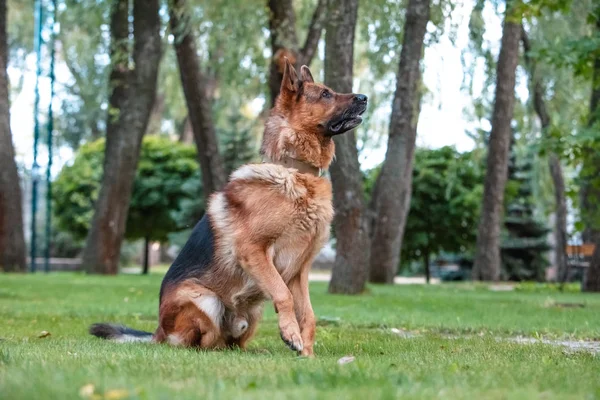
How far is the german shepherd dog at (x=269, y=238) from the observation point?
6.29 meters

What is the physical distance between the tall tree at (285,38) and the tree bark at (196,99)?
1.72 m

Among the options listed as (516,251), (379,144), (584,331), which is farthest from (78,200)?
(584,331)

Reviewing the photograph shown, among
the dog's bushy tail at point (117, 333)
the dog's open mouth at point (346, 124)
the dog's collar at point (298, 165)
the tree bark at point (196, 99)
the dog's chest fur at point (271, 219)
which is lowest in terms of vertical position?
the dog's bushy tail at point (117, 333)

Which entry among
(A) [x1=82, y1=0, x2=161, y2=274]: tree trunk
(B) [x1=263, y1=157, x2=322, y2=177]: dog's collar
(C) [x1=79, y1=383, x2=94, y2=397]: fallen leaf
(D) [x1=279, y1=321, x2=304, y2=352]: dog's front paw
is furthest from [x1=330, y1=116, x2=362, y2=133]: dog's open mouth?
(A) [x1=82, y1=0, x2=161, y2=274]: tree trunk

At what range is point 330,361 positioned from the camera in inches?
214

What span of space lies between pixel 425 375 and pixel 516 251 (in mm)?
27775

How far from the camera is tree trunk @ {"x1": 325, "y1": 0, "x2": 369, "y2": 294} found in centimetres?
1417

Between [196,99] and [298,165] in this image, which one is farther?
[196,99]

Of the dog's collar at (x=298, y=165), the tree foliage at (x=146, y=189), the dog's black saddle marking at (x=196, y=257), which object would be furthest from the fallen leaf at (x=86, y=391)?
the tree foliage at (x=146, y=189)

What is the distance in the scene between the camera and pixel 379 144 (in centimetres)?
2564

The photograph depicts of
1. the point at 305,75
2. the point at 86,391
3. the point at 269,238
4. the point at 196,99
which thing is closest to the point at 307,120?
the point at 305,75

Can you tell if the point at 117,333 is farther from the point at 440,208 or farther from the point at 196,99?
the point at 440,208

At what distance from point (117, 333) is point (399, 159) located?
12.1 meters

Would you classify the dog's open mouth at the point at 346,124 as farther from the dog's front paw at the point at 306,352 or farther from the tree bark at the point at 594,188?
the tree bark at the point at 594,188
